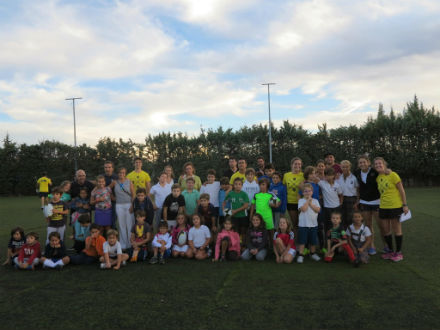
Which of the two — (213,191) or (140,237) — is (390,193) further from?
(140,237)

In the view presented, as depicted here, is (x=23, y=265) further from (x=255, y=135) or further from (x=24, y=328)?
(x=255, y=135)

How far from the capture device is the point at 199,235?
585 cm

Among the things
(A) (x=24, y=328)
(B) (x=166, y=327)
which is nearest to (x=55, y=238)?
(A) (x=24, y=328)

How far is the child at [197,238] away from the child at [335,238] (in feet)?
6.57

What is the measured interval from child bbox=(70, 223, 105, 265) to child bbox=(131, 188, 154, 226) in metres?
0.83

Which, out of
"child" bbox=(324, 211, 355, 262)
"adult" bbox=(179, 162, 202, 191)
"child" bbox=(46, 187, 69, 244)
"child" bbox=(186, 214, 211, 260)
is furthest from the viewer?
"adult" bbox=(179, 162, 202, 191)

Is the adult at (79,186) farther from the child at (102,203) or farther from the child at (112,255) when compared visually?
the child at (112,255)

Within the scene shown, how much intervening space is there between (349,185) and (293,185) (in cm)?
99

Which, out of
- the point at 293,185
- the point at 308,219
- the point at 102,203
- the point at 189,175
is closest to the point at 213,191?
the point at 189,175

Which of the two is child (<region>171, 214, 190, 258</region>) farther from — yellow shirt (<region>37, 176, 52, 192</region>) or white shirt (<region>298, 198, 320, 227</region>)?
yellow shirt (<region>37, 176, 52, 192</region>)

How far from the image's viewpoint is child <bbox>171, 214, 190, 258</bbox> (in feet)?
18.9

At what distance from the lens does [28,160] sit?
2712cm

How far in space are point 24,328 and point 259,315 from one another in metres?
2.23

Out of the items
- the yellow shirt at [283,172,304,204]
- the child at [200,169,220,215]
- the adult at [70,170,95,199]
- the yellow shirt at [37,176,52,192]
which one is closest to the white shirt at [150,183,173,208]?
the child at [200,169,220,215]
